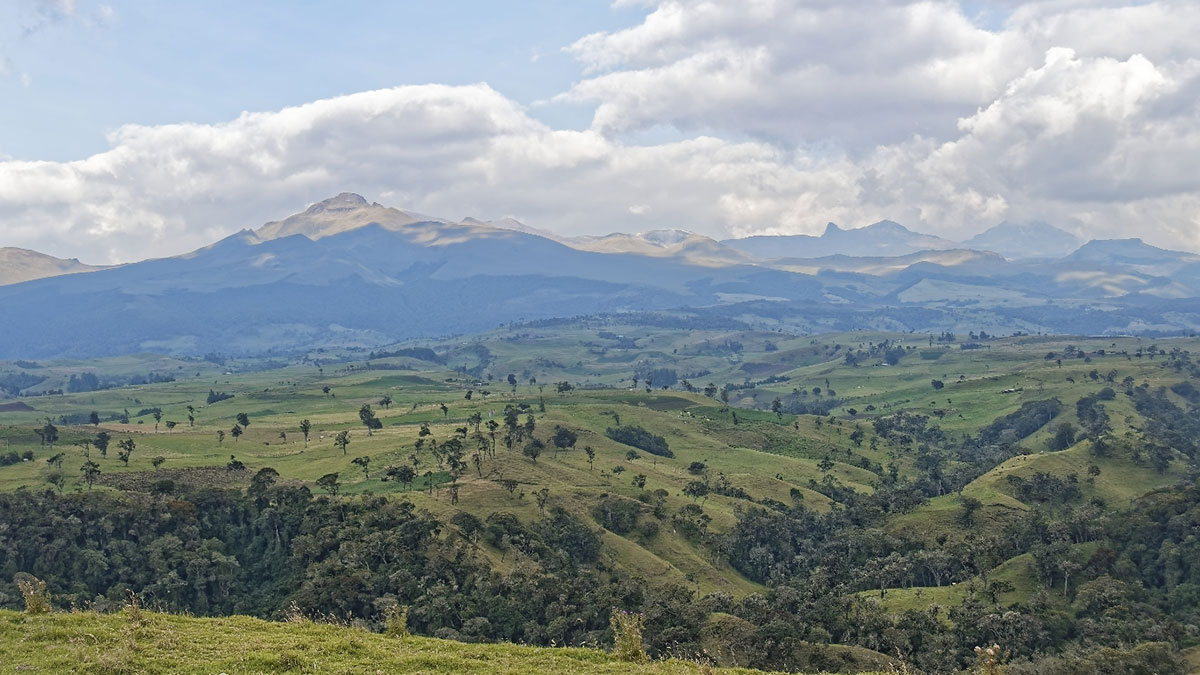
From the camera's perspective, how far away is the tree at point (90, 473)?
144m

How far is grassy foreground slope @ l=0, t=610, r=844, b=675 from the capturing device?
29.9 m

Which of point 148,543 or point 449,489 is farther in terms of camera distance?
point 449,489

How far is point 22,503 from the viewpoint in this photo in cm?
12694

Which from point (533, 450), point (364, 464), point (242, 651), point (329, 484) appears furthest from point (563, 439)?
point (242, 651)

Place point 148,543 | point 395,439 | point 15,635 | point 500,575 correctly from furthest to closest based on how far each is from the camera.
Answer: point 395,439
point 148,543
point 500,575
point 15,635

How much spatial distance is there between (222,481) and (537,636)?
79495mm

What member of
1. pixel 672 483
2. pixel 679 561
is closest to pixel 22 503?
pixel 679 561

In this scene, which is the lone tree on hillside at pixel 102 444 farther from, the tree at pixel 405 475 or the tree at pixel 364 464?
the tree at pixel 405 475

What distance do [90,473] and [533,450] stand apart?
73.9 m

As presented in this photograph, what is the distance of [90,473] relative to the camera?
145 m

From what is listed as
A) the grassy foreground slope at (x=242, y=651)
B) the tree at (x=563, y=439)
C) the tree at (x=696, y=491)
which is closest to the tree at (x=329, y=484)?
the tree at (x=563, y=439)

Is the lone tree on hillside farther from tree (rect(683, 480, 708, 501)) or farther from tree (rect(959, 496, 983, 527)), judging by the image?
tree (rect(959, 496, 983, 527))

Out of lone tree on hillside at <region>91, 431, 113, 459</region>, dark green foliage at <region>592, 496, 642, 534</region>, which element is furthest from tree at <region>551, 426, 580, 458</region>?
lone tree on hillside at <region>91, 431, 113, 459</region>

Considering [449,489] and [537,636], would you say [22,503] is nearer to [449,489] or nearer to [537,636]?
[449,489]
